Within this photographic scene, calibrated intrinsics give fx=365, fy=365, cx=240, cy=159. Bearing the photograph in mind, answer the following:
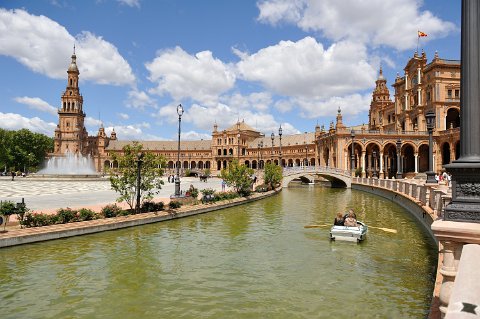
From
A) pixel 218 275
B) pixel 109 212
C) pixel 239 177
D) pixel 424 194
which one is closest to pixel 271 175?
pixel 239 177

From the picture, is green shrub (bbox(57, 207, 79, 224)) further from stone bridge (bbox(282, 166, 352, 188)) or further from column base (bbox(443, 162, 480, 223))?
stone bridge (bbox(282, 166, 352, 188))

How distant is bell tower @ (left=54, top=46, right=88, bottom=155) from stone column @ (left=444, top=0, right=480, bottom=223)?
12923 centimetres

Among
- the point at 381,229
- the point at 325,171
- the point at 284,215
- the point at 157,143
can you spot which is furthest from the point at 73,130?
the point at 381,229

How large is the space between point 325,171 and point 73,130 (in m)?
94.1

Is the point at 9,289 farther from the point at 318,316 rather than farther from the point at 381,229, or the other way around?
the point at 381,229

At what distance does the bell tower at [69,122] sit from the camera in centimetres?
12200

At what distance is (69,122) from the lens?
123 m

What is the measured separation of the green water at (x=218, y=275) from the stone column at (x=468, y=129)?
14.3 ft

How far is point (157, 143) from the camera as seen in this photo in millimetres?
155125

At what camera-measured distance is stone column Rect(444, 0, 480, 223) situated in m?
5.76

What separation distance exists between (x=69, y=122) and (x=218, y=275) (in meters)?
126

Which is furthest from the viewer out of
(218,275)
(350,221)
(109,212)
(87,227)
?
(109,212)

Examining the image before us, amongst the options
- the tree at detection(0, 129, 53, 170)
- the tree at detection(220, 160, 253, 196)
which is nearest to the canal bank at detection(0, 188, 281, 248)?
the tree at detection(220, 160, 253, 196)

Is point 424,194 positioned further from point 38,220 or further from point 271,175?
point 271,175
